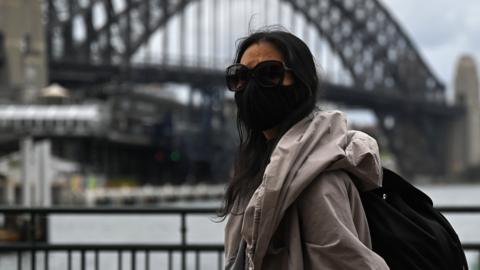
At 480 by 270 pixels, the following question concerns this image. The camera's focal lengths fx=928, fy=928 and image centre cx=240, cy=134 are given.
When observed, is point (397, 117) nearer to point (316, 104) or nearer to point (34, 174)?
point (34, 174)

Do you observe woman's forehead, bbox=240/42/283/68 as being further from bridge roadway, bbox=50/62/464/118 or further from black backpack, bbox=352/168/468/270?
bridge roadway, bbox=50/62/464/118

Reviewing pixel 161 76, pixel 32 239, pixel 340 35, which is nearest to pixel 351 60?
pixel 340 35

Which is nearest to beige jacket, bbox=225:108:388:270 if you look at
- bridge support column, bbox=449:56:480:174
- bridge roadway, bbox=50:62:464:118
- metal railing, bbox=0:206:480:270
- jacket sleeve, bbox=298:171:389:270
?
jacket sleeve, bbox=298:171:389:270

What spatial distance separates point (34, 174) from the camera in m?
31.3

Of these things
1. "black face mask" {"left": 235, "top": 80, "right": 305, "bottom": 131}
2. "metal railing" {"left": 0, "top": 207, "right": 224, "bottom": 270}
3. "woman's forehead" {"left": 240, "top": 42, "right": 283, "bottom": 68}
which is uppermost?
"woman's forehead" {"left": 240, "top": 42, "right": 283, "bottom": 68}

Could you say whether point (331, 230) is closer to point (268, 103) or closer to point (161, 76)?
point (268, 103)

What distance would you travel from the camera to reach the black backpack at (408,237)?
2.08 meters

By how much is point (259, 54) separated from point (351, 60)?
9580 cm

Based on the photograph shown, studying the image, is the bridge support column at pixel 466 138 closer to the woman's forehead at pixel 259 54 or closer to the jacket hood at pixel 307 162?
the woman's forehead at pixel 259 54

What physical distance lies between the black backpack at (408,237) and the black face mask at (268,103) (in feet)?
0.90

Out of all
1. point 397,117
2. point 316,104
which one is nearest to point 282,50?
point 316,104

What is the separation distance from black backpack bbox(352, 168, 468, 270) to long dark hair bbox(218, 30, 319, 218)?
25 centimetres

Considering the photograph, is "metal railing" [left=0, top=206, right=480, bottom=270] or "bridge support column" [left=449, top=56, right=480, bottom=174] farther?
"bridge support column" [left=449, top=56, right=480, bottom=174]

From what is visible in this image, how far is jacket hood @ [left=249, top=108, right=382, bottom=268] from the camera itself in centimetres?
200
